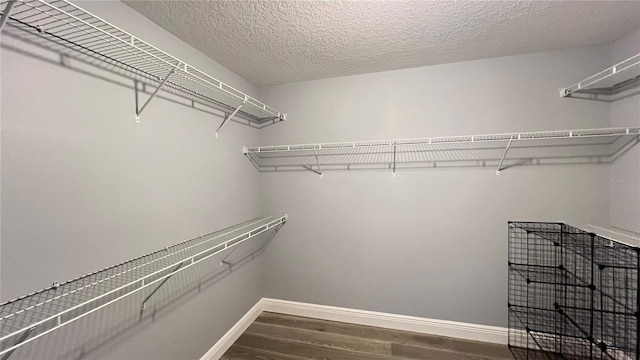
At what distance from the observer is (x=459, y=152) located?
199cm

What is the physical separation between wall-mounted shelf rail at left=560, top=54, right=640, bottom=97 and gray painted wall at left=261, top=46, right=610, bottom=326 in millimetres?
87

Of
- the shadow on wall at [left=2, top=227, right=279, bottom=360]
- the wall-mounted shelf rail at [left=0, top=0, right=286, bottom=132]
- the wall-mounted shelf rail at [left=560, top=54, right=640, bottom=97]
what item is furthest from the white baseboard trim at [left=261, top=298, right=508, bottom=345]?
the wall-mounted shelf rail at [left=0, top=0, right=286, bottom=132]

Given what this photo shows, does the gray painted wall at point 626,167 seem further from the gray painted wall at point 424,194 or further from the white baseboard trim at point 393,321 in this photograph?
the white baseboard trim at point 393,321

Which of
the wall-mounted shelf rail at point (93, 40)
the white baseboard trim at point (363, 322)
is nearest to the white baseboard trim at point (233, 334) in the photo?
the white baseboard trim at point (363, 322)

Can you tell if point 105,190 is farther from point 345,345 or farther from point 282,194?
point 345,345

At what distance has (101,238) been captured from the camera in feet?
3.71

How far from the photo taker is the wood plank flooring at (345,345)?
184cm

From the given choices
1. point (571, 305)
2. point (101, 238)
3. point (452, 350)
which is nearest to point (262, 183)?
point (101, 238)

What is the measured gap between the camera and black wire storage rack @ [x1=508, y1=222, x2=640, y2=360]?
1.65 metres

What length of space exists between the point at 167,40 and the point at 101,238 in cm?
118

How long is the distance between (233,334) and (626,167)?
122 inches

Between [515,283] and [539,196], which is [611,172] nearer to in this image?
[539,196]

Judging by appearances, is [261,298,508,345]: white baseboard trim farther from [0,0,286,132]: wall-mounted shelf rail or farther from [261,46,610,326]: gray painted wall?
[0,0,286,132]: wall-mounted shelf rail

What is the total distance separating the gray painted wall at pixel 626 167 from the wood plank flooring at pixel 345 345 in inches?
49.2
